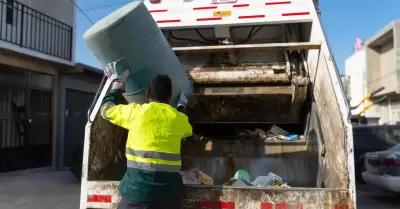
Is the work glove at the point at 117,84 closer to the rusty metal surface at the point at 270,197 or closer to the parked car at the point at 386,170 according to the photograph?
the rusty metal surface at the point at 270,197

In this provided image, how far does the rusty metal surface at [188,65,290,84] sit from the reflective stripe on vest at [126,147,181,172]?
1.76m

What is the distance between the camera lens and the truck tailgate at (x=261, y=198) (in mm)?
2557

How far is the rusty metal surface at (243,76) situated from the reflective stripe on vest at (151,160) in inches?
69.4

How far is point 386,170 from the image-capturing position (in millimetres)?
7164

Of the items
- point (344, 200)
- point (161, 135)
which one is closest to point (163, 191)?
point (161, 135)

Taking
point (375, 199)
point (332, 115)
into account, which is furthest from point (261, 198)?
point (375, 199)

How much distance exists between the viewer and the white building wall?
22.6 metres

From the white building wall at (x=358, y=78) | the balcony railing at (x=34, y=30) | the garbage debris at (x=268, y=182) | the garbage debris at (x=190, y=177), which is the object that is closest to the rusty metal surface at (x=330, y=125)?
the garbage debris at (x=268, y=182)

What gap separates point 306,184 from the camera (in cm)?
389

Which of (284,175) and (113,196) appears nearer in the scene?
(113,196)

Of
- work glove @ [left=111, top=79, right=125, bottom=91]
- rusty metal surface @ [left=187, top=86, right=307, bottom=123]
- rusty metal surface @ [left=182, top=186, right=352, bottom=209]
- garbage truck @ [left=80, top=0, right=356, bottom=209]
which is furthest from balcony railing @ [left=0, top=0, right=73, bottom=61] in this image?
rusty metal surface @ [left=182, top=186, right=352, bottom=209]

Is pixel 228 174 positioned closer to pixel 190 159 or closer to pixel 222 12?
pixel 190 159

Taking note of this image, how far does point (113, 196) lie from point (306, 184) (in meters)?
1.91

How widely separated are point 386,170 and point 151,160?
5.91 metres
